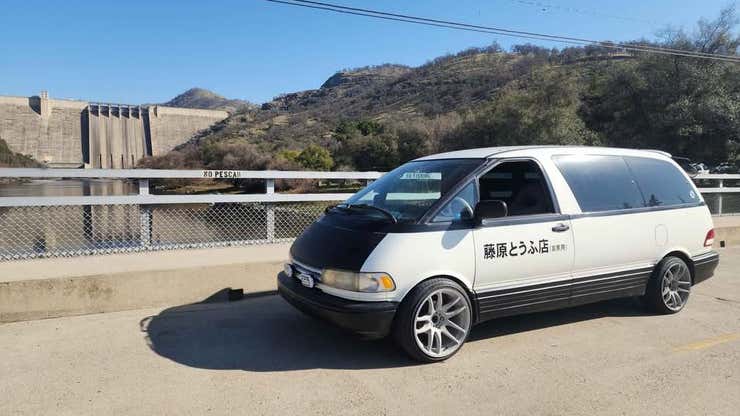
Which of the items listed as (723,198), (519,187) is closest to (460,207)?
(519,187)

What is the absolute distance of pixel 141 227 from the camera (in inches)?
249

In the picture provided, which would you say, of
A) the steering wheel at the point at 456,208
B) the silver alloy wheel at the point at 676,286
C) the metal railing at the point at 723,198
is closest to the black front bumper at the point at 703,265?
the silver alloy wheel at the point at 676,286

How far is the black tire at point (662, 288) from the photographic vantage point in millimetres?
5125

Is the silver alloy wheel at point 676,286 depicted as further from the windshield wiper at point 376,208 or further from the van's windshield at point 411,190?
the windshield wiper at point 376,208

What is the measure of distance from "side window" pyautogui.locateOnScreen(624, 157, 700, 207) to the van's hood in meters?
3.01

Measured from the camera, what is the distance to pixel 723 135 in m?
25.7

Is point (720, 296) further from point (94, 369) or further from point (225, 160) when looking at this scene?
point (225, 160)

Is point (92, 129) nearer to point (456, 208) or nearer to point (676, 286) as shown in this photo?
point (456, 208)

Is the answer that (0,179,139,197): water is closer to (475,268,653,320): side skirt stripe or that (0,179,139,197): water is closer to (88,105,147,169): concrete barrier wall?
(475,268,653,320): side skirt stripe

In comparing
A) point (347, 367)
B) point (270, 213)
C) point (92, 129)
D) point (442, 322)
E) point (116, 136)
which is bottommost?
point (347, 367)

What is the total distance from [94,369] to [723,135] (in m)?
29.8

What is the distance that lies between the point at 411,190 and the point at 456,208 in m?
0.66

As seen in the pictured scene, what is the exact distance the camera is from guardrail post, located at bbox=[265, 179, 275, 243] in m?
7.03

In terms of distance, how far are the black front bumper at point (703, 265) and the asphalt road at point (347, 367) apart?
0.45m
